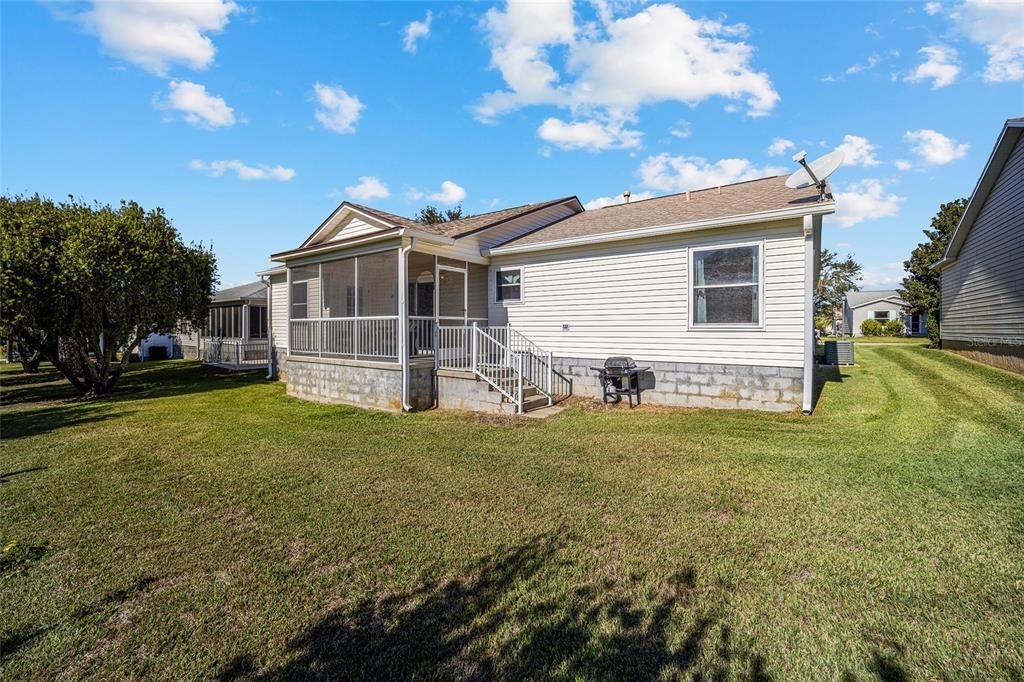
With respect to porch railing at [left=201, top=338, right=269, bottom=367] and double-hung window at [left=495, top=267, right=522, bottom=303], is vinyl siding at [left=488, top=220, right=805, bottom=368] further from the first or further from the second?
porch railing at [left=201, top=338, right=269, bottom=367]

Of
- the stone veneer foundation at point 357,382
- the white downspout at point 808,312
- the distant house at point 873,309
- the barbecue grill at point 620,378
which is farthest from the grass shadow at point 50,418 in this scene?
the distant house at point 873,309

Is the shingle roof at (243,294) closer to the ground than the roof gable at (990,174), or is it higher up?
closer to the ground

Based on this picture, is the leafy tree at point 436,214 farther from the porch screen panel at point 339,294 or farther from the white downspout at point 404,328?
the white downspout at point 404,328

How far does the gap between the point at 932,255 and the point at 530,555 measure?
2865 cm

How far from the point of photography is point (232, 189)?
1245cm

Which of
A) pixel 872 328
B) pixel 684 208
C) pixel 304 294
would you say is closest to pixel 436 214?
pixel 304 294

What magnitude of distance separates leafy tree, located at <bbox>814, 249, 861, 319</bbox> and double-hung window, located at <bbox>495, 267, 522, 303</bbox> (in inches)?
1706

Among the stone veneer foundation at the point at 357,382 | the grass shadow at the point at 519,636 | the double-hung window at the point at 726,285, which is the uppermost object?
the double-hung window at the point at 726,285

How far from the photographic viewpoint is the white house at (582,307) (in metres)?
7.89

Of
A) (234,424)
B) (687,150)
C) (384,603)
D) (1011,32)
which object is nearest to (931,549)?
(384,603)

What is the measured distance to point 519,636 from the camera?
254cm

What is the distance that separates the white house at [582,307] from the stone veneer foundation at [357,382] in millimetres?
38

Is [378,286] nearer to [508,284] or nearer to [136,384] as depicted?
[508,284]

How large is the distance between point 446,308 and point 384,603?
9754mm
